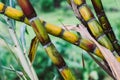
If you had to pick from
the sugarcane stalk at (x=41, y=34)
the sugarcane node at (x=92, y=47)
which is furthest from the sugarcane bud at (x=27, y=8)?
the sugarcane node at (x=92, y=47)

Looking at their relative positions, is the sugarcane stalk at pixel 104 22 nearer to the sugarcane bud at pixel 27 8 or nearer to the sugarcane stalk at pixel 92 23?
the sugarcane stalk at pixel 92 23

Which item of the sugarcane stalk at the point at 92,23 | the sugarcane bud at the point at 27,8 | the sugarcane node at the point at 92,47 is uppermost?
the sugarcane bud at the point at 27,8

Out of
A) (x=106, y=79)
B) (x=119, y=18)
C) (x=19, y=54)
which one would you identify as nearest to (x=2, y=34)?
(x=19, y=54)

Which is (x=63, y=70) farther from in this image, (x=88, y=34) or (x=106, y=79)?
(x=106, y=79)

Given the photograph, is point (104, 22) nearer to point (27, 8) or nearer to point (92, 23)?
point (92, 23)

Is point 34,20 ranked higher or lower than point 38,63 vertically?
higher

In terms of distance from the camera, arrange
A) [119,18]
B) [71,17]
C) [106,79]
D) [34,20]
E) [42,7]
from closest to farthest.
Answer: [34,20]
[106,79]
[119,18]
[71,17]
[42,7]

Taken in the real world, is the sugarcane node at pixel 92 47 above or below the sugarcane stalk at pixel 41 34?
below
